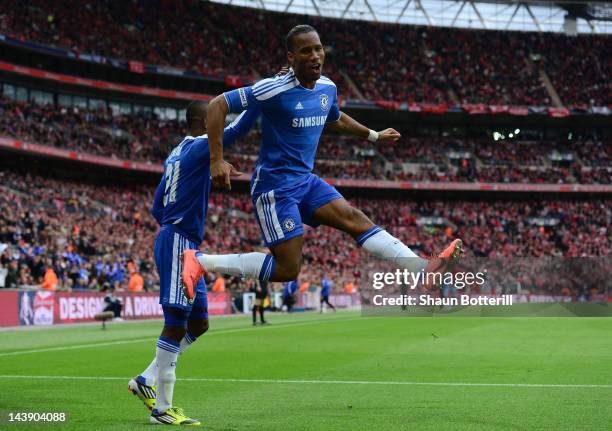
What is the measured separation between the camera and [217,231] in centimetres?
5025

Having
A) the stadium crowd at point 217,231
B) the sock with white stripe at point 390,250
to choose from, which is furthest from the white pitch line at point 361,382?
the stadium crowd at point 217,231

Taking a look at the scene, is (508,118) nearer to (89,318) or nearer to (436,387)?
(89,318)

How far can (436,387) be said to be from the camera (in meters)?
8.88

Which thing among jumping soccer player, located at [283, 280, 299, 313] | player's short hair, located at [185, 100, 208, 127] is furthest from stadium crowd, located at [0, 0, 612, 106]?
player's short hair, located at [185, 100, 208, 127]

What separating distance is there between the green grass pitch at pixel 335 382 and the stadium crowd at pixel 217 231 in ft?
44.9

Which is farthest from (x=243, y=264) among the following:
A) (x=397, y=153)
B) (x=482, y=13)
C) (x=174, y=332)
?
(x=482, y=13)

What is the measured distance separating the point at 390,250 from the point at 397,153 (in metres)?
61.4

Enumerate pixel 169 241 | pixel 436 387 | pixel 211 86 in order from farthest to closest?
pixel 211 86
pixel 436 387
pixel 169 241

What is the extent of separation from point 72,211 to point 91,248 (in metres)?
6.75

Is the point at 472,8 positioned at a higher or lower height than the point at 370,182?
higher

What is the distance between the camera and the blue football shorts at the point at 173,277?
6867mm

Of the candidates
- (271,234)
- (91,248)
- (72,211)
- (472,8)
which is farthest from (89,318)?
(472,8)

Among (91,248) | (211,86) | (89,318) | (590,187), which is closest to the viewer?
(89,318)

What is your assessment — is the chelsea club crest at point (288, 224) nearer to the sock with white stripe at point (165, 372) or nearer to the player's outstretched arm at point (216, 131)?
the player's outstretched arm at point (216, 131)
